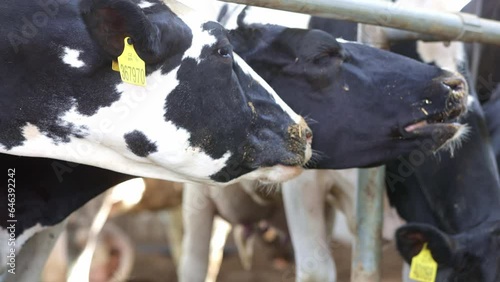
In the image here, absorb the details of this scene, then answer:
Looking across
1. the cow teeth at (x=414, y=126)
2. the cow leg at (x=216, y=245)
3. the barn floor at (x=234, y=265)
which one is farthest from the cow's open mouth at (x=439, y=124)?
the barn floor at (x=234, y=265)

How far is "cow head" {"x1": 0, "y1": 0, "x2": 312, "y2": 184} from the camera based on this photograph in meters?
2.77

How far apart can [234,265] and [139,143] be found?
6.41m

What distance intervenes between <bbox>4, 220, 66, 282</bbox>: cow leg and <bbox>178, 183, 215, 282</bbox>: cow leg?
1.81 metres

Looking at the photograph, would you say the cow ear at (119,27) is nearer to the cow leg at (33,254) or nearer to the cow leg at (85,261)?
the cow leg at (33,254)

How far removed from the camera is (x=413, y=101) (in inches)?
139

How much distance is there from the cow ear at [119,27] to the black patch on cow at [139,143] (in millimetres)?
239

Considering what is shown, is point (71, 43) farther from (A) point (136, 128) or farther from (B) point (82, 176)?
(B) point (82, 176)

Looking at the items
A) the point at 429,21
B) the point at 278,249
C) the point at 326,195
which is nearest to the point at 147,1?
the point at 429,21

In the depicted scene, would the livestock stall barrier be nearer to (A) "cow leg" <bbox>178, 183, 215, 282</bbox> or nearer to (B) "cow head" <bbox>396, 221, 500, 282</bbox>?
(B) "cow head" <bbox>396, 221, 500, 282</bbox>

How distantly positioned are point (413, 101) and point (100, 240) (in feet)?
16.3

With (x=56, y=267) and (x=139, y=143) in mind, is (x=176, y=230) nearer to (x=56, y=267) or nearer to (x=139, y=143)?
(x=56, y=267)

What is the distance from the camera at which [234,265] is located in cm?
917

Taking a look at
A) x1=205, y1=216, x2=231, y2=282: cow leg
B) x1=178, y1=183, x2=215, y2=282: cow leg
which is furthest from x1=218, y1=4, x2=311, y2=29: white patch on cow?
x1=205, y1=216, x2=231, y2=282: cow leg

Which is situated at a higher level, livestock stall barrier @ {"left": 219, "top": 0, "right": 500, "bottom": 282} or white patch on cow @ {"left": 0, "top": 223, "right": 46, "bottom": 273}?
livestock stall barrier @ {"left": 219, "top": 0, "right": 500, "bottom": 282}
